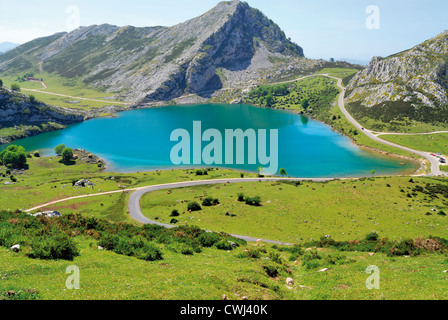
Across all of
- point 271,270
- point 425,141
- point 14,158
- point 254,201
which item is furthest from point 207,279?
point 425,141

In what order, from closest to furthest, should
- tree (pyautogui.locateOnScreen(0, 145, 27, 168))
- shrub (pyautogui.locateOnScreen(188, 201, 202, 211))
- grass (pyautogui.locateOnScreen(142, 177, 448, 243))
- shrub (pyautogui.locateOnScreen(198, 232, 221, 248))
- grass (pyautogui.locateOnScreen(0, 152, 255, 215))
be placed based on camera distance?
1. shrub (pyautogui.locateOnScreen(198, 232, 221, 248))
2. grass (pyautogui.locateOnScreen(142, 177, 448, 243))
3. shrub (pyautogui.locateOnScreen(188, 201, 202, 211))
4. grass (pyautogui.locateOnScreen(0, 152, 255, 215))
5. tree (pyautogui.locateOnScreen(0, 145, 27, 168))

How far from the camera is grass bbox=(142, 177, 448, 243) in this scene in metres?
54.4

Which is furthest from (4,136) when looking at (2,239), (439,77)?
(439,77)

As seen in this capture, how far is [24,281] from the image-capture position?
2042cm

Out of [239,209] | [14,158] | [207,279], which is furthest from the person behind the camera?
[14,158]

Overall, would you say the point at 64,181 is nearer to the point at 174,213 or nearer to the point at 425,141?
the point at 174,213

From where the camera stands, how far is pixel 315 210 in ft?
214

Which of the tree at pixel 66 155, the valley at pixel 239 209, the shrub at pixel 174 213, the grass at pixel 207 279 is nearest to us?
the grass at pixel 207 279

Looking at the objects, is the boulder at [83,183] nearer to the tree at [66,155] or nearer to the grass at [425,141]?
the tree at [66,155]

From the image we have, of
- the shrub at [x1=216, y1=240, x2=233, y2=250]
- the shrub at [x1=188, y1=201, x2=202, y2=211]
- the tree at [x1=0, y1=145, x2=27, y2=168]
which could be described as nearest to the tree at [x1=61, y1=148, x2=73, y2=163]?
the tree at [x1=0, y1=145, x2=27, y2=168]

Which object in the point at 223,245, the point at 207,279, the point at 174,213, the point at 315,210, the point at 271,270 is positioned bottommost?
the point at 174,213

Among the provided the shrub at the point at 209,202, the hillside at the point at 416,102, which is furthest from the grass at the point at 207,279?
the hillside at the point at 416,102

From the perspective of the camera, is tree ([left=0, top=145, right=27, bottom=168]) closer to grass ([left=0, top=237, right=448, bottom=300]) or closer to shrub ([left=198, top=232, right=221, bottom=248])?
grass ([left=0, top=237, right=448, bottom=300])

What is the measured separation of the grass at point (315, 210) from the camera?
5438 cm
